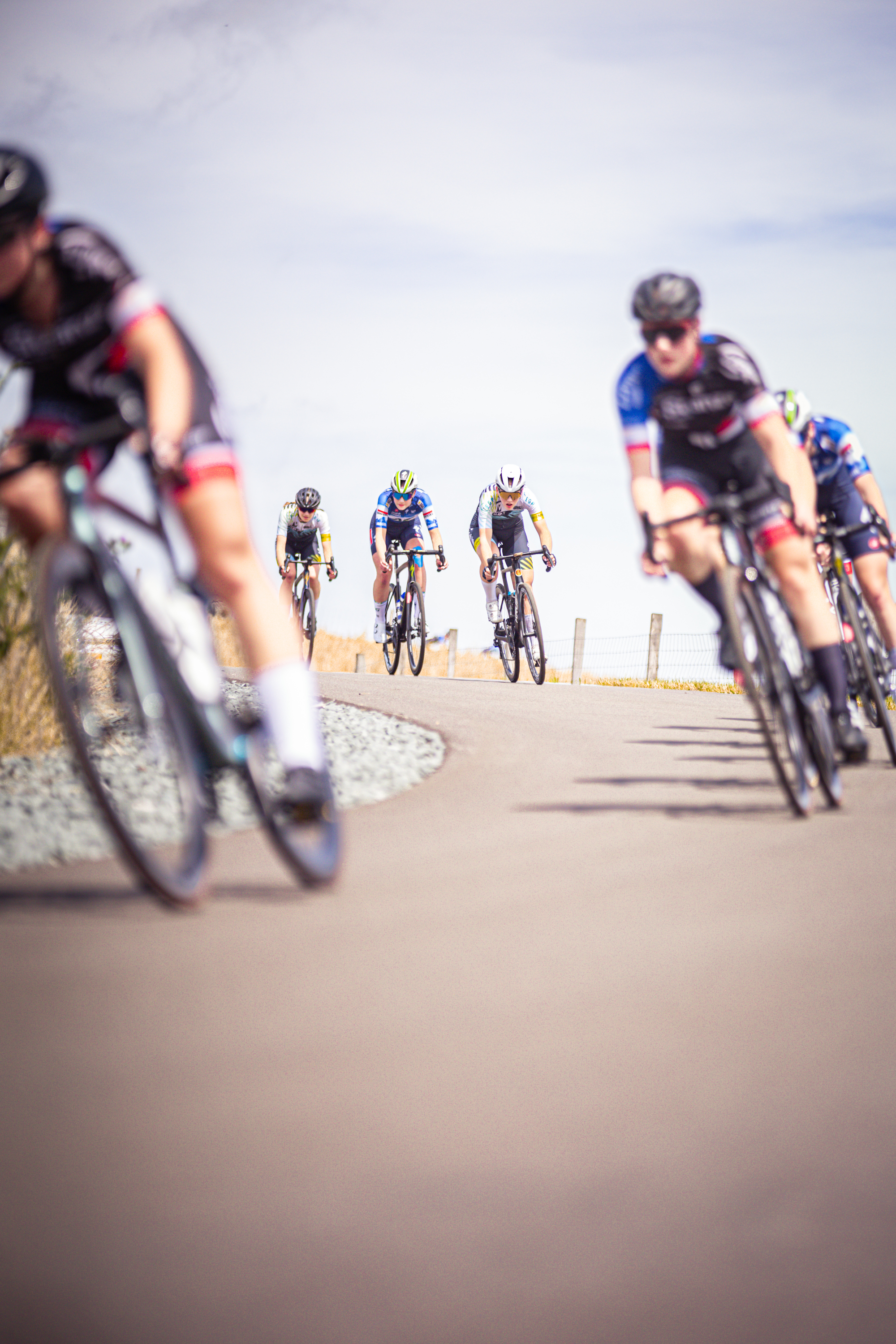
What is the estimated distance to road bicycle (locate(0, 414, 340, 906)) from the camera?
2781mm

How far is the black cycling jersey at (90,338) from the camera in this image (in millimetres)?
2945

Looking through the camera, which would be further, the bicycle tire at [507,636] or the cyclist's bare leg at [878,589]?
the bicycle tire at [507,636]

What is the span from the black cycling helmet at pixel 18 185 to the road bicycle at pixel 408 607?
37.1 feet

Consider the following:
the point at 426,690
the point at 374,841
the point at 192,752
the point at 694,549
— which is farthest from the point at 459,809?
the point at 426,690

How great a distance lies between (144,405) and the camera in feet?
10.1

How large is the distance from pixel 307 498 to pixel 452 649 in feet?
36.6

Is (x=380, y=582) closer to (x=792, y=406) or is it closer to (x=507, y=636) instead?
(x=507, y=636)

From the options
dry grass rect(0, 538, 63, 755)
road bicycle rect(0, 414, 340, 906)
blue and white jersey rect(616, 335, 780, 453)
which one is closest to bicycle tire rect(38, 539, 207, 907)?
road bicycle rect(0, 414, 340, 906)

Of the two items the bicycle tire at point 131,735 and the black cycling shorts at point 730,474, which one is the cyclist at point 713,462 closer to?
the black cycling shorts at point 730,474

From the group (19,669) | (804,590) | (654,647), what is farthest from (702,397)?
(654,647)

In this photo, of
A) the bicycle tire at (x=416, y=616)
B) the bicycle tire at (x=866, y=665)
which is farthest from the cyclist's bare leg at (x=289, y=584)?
the bicycle tire at (x=866, y=665)

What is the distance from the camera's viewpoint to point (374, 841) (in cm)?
420

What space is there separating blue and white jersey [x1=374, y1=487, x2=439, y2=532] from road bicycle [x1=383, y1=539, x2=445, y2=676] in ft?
0.90

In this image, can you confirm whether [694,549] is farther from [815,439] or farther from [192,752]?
[815,439]
